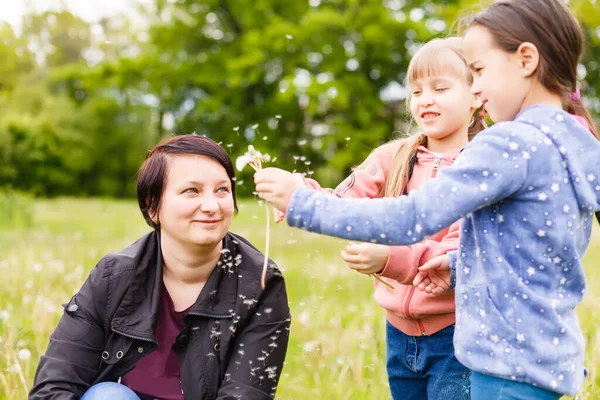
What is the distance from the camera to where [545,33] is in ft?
6.04

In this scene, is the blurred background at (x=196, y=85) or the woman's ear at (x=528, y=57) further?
the blurred background at (x=196, y=85)

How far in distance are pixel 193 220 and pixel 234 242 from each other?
0.79ft

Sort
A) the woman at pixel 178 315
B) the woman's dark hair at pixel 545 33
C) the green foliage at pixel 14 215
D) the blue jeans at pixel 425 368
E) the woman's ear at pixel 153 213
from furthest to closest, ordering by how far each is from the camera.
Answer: the green foliage at pixel 14 215 < the woman's ear at pixel 153 213 < the woman at pixel 178 315 < the blue jeans at pixel 425 368 < the woman's dark hair at pixel 545 33

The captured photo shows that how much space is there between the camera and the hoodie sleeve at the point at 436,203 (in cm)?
173

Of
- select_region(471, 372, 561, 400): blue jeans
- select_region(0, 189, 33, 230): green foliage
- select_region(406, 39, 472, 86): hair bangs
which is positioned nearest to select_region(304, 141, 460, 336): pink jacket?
select_region(406, 39, 472, 86): hair bangs

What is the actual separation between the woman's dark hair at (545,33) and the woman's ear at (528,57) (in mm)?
11

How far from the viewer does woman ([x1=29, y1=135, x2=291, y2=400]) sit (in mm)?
2598

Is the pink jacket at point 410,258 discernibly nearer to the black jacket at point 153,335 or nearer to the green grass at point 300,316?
the green grass at point 300,316

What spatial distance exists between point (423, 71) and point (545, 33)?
750mm

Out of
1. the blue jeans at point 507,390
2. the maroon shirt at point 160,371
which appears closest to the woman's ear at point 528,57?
the blue jeans at point 507,390

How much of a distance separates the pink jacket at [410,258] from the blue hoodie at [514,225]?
43cm

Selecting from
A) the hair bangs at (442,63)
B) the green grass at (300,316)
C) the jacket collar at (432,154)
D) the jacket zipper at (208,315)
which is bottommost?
the green grass at (300,316)

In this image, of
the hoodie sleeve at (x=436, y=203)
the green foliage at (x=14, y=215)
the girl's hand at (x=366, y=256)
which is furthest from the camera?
the green foliage at (x=14, y=215)

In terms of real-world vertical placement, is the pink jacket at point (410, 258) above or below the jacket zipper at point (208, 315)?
above
